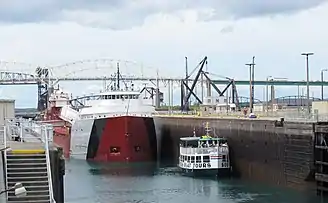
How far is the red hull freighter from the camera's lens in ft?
231

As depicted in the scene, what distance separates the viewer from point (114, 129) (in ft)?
231

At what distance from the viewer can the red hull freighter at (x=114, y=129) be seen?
70.4 meters

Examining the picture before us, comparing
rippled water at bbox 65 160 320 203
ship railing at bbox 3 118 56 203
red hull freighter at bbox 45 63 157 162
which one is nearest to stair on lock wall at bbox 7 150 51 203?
ship railing at bbox 3 118 56 203

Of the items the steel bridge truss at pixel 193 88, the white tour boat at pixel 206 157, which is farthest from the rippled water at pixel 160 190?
the steel bridge truss at pixel 193 88

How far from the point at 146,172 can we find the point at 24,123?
31.3m

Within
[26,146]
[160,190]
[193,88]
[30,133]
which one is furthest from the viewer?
[193,88]

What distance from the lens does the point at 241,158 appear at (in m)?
53.9

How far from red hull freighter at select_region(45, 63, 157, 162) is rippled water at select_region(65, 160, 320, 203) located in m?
10.5

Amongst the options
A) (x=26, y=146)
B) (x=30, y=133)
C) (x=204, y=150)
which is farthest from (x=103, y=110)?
(x=26, y=146)

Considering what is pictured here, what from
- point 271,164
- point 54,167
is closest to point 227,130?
point 271,164

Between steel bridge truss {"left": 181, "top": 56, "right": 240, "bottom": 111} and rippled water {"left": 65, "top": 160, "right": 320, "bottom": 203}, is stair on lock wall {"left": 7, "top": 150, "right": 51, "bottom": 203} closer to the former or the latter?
rippled water {"left": 65, "top": 160, "right": 320, "bottom": 203}

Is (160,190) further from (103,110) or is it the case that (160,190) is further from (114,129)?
(103,110)

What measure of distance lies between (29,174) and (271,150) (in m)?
29.2

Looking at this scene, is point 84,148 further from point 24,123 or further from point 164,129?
point 24,123
